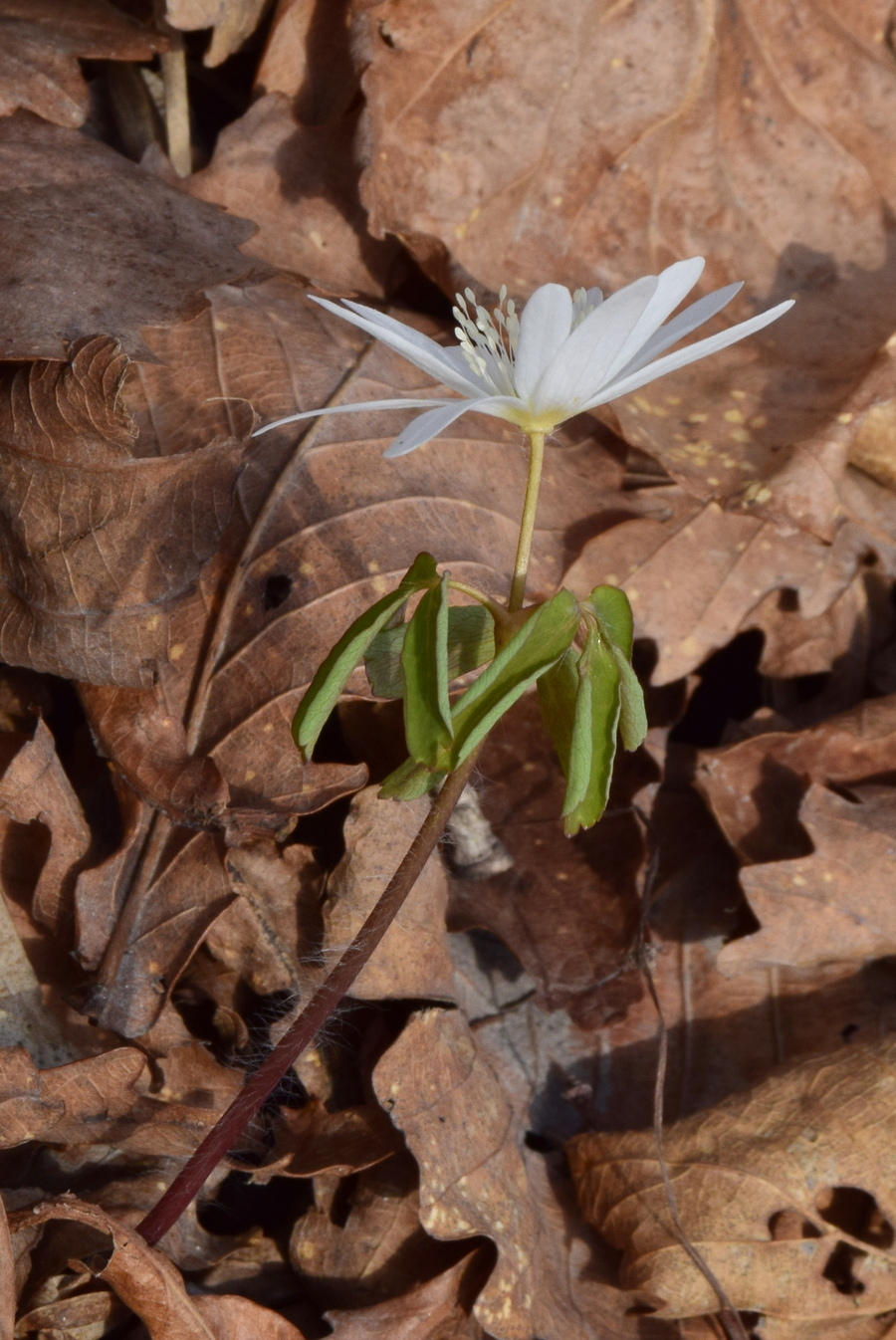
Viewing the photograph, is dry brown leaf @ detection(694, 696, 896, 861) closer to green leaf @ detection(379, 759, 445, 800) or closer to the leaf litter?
the leaf litter

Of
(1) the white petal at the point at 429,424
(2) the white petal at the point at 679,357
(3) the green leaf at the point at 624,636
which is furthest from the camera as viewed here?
(3) the green leaf at the point at 624,636

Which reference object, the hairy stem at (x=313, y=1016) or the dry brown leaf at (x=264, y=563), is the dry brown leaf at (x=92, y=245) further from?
the hairy stem at (x=313, y=1016)

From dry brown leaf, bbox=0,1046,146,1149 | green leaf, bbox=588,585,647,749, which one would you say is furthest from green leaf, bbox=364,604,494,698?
dry brown leaf, bbox=0,1046,146,1149

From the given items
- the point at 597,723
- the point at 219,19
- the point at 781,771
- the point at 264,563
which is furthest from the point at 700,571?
the point at 219,19

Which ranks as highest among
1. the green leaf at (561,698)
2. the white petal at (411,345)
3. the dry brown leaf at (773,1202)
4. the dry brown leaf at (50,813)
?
the white petal at (411,345)

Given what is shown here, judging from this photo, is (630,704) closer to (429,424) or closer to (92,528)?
(429,424)

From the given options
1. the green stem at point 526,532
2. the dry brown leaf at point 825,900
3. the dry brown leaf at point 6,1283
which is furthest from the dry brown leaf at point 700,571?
the dry brown leaf at point 6,1283
